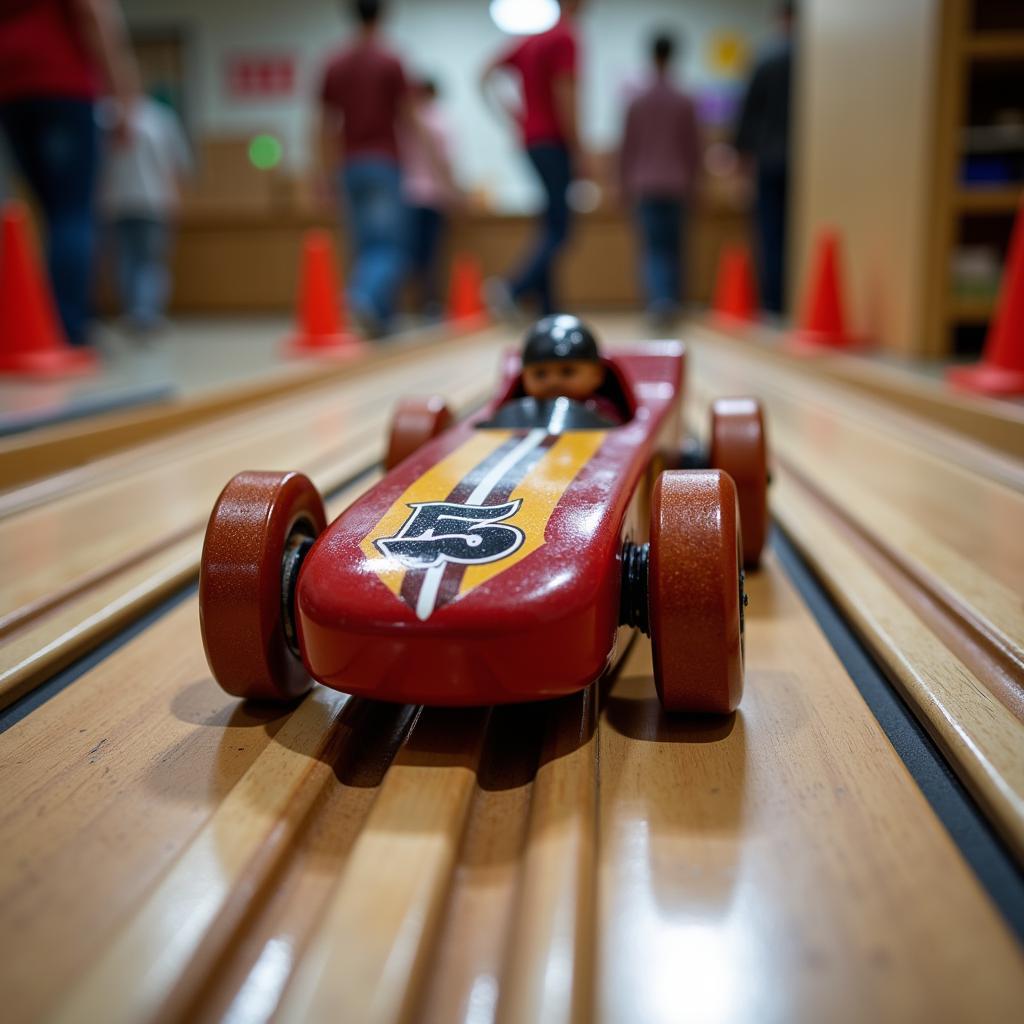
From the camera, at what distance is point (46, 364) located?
3.77 m

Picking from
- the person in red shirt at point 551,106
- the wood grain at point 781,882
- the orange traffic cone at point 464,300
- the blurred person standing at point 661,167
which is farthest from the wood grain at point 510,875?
the orange traffic cone at point 464,300

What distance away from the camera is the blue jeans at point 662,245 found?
Result: 6.48 m

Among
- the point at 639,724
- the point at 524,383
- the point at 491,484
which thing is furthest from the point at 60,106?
the point at 639,724

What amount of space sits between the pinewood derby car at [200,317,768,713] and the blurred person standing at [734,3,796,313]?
5688 mm

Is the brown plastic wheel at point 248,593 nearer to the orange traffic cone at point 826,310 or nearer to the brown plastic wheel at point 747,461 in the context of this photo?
the brown plastic wheel at point 747,461

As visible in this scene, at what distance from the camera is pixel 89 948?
0.81 metres

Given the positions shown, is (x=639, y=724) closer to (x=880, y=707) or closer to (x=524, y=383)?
(x=880, y=707)

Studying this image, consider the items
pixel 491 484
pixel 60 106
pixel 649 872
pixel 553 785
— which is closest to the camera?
pixel 649 872

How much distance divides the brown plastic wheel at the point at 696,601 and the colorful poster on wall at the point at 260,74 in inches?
466

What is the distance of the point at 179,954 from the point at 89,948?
0.09 metres

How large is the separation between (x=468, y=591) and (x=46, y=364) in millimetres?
3310

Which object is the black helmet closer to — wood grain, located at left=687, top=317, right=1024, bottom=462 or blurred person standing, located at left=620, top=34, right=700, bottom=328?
wood grain, located at left=687, top=317, right=1024, bottom=462

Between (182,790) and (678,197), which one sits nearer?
(182,790)

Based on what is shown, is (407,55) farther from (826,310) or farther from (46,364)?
(46,364)
